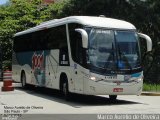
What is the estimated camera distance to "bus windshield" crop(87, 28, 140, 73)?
17359 mm

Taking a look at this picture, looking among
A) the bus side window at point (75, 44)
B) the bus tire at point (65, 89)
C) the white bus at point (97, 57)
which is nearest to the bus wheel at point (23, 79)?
the white bus at point (97, 57)

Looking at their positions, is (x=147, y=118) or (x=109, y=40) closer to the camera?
(x=147, y=118)

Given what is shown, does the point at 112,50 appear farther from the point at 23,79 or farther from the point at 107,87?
the point at 23,79

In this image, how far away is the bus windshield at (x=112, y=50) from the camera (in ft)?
57.0

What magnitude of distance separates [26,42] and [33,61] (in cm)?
203

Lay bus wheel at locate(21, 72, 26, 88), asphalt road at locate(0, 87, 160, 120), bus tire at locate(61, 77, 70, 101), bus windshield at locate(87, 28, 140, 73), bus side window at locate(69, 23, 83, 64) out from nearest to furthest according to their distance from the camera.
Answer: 1. asphalt road at locate(0, 87, 160, 120)
2. bus windshield at locate(87, 28, 140, 73)
3. bus side window at locate(69, 23, 83, 64)
4. bus tire at locate(61, 77, 70, 101)
5. bus wheel at locate(21, 72, 26, 88)

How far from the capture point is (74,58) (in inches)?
718

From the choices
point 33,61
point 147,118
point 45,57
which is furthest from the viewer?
point 33,61

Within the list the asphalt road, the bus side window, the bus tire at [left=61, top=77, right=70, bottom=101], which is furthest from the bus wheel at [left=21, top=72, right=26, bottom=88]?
the bus side window

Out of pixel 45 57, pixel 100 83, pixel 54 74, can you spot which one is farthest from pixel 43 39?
pixel 100 83

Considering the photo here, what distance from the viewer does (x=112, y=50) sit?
17625 millimetres

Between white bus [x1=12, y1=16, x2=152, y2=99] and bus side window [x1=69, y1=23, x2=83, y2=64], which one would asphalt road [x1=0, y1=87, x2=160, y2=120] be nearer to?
white bus [x1=12, y1=16, x2=152, y2=99]

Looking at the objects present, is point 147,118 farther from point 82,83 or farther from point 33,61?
point 33,61

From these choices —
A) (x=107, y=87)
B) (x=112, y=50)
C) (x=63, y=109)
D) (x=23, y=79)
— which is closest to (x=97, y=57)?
(x=112, y=50)
